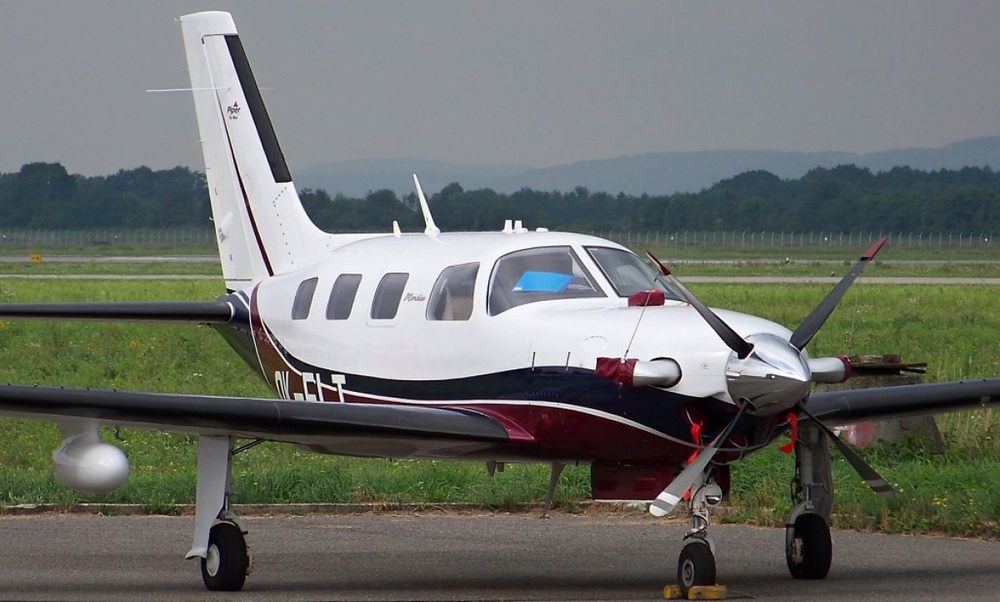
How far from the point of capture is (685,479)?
32.1 ft

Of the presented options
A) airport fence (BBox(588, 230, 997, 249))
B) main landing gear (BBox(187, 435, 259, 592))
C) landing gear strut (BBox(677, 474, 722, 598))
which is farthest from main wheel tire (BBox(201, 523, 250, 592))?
airport fence (BBox(588, 230, 997, 249))

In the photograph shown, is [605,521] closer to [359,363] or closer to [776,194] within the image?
[359,363]

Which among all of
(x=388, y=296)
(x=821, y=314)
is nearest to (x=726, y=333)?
(x=821, y=314)

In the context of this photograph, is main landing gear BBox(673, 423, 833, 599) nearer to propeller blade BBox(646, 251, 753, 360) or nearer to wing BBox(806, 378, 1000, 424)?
wing BBox(806, 378, 1000, 424)

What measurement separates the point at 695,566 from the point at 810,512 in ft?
6.42

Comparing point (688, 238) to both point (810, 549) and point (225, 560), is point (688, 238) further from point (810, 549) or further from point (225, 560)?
point (225, 560)

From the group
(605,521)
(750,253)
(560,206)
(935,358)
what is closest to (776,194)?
(750,253)

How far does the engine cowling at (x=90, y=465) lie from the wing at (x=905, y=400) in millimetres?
5013

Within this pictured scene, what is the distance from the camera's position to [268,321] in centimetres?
1371

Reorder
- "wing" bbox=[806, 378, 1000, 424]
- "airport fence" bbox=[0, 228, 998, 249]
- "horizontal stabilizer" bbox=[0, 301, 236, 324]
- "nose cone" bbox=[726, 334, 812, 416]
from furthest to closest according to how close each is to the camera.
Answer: "airport fence" bbox=[0, 228, 998, 249]
"horizontal stabilizer" bbox=[0, 301, 236, 324]
"wing" bbox=[806, 378, 1000, 424]
"nose cone" bbox=[726, 334, 812, 416]

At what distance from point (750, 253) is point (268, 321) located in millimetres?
77970

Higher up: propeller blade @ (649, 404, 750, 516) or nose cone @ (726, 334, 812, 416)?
nose cone @ (726, 334, 812, 416)

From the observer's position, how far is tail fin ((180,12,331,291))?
15086 millimetres

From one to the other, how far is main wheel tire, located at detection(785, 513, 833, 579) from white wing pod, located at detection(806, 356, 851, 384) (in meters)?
1.47
